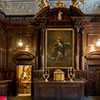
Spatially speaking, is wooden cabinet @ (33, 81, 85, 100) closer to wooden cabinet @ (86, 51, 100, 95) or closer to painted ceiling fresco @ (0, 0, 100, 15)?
wooden cabinet @ (86, 51, 100, 95)

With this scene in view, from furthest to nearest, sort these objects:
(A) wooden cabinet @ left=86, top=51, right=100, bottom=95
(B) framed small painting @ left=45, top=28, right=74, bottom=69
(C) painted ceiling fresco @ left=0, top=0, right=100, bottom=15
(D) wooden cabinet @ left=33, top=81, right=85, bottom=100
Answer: (C) painted ceiling fresco @ left=0, top=0, right=100, bottom=15, (A) wooden cabinet @ left=86, top=51, right=100, bottom=95, (B) framed small painting @ left=45, top=28, right=74, bottom=69, (D) wooden cabinet @ left=33, top=81, right=85, bottom=100

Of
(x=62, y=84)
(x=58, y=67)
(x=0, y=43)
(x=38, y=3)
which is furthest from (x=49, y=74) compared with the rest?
(x=38, y=3)

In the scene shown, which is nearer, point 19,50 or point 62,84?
point 62,84

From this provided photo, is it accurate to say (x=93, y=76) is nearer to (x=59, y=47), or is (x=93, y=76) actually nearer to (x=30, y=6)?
(x=59, y=47)

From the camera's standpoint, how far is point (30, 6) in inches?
656

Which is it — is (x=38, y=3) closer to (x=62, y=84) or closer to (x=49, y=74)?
(x=49, y=74)

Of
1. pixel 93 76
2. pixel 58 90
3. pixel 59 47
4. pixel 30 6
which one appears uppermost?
pixel 30 6

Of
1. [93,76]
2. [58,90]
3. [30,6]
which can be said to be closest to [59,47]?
[93,76]

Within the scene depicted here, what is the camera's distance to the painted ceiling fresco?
16516 mm

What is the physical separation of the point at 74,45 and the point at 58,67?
5.20 ft

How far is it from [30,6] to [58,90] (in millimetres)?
6403

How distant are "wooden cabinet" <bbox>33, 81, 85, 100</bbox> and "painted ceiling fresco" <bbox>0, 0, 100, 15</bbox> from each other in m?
5.60

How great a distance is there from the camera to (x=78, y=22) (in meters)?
14.8

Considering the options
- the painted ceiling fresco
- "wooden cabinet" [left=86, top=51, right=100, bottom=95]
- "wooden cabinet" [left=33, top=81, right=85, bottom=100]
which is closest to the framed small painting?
"wooden cabinet" [left=86, top=51, right=100, bottom=95]
